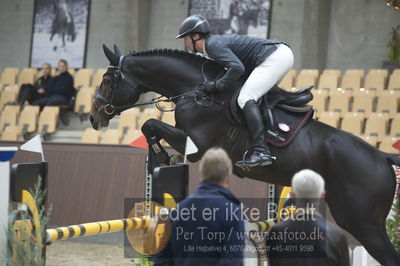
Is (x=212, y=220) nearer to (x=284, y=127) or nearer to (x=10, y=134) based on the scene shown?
(x=284, y=127)

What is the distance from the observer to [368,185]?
5.84 meters

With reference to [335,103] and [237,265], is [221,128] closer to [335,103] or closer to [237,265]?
[237,265]

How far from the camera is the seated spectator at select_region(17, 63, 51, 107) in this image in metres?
15.4

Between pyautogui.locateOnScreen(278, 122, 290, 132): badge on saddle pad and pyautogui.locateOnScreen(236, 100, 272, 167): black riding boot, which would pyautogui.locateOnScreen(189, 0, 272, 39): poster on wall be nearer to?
pyautogui.locateOnScreen(278, 122, 290, 132): badge on saddle pad

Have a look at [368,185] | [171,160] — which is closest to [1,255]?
[171,160]

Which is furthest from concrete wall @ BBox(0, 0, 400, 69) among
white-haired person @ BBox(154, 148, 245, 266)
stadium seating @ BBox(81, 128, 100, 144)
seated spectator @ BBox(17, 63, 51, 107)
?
white-haired person @ BBox(154, 148, 245, 266)

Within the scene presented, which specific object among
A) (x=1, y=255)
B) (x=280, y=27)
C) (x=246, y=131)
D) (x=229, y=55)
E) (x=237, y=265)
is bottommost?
(x=1, y=255)

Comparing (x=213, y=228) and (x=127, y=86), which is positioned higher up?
(x=127, y=86)

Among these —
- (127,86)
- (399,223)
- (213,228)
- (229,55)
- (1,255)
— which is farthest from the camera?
(399,223)

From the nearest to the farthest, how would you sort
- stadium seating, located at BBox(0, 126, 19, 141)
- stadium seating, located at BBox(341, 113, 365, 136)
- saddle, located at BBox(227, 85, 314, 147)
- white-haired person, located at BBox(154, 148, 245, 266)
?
white-haired person, located at BBox(154, 148, 245, 266)
saddle, located at BBox(227, 85, 314, 147)
stadium seating, located at BBox(341, 113, 365, 136)
stadium seating, located at BBox(0, 126, 19, 141)

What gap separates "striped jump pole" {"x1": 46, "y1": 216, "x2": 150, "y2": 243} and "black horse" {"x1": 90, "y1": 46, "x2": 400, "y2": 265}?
0.57m

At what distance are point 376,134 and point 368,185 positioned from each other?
5955 millimetres

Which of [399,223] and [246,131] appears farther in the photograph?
[399,223]

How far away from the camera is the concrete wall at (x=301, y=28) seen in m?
15.8
